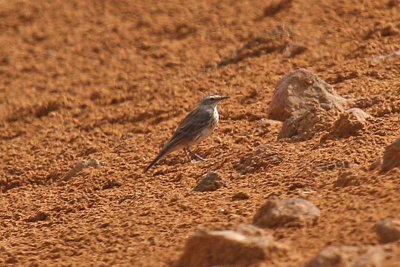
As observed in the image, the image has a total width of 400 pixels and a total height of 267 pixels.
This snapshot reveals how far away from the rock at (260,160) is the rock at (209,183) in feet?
1.34

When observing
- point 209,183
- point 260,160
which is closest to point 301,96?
point 260,160

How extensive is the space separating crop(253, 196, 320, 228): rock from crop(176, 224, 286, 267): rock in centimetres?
23

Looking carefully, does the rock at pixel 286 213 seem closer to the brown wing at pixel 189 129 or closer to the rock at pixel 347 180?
the rock at pixel 347 180

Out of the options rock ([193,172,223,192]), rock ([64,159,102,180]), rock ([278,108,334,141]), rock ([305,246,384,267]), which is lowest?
rock ([64,159,102,180])

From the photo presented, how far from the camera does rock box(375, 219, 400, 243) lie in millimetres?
7055

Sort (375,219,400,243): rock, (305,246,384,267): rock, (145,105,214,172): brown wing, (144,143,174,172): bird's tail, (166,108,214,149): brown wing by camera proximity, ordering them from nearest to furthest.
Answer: (305,246,384,267): rock
(375,219,400,243): rock
(144,143,174,172): bird's tail
(145,105,214,172): brown wing
(166,108,214,149): brown wing

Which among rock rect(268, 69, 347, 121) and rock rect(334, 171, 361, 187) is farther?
rock rect(268, 69, 347, 121)

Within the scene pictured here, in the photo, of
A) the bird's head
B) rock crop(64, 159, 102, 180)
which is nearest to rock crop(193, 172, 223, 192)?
rock crop(64, 159, 102, 180)

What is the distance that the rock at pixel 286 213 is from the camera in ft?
25.6

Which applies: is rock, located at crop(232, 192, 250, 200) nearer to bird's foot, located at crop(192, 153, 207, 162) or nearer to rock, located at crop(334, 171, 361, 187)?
rock, located at crop(334, 171, 361, 187)

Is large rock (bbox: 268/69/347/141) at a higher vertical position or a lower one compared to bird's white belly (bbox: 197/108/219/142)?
higher

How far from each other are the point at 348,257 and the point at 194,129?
4876 mm

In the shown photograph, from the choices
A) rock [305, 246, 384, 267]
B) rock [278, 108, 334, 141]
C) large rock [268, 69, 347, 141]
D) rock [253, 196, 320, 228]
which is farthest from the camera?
large rock [268, 69, 347, 141]

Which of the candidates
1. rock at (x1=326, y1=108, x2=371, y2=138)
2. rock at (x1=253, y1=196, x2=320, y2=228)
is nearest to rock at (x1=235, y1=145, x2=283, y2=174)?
rock at (x1=326, y1=108, x2=371, y2=138)
